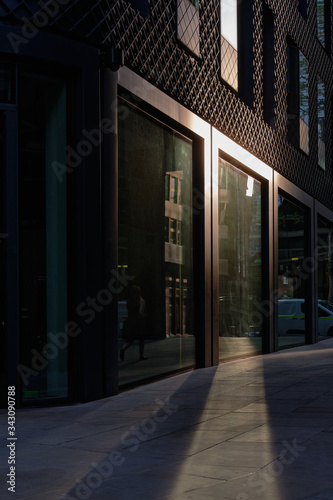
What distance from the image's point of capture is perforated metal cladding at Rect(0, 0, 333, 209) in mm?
9602

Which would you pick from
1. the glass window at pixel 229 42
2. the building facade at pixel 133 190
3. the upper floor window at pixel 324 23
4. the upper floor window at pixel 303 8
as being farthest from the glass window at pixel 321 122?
the glass window at pixel 229 42

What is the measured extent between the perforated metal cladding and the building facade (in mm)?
40

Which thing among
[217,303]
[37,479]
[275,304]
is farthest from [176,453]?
[275,304]

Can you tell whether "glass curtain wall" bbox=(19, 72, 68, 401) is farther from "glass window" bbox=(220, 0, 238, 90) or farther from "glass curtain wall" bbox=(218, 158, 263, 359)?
"glass window" bbox=(220, 0, 238, 90)

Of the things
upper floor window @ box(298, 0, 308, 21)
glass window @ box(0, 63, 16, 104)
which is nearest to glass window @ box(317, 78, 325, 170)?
upper floor window @ box(298, 0, 308, 21)

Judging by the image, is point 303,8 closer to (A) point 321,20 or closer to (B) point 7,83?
(A) point 321,20

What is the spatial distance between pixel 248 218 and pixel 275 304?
2770 mm

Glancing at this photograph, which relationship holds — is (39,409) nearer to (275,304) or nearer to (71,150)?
(71,150)

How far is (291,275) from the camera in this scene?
20.4 meters

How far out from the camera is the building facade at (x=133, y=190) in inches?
357

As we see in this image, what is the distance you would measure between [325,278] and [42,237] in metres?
18.0

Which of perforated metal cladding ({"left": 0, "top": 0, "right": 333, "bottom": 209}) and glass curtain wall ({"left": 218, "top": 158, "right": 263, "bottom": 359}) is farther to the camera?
glass curtain wall ({"left": 218, "top": 158, "right": 263, "bottom": 359})

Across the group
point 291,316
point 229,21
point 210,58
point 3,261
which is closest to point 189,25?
point 210,58

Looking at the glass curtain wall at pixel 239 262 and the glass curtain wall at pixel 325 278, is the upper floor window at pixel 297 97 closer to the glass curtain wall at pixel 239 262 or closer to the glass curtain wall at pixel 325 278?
the glass curtain wall at pixel 239 262
